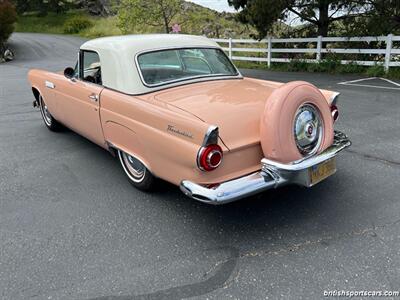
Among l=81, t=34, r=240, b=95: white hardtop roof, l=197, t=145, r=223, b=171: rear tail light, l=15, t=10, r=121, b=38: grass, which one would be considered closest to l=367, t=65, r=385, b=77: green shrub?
l=81, t=34, r=240, b=95: white hardtop roof

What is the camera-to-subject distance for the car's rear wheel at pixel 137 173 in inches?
152

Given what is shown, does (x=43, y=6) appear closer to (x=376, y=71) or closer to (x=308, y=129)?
(x=376, y=71)

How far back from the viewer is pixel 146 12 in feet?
66.5

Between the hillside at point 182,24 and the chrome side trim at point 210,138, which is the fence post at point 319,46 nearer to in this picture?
the hillside at point 182,24

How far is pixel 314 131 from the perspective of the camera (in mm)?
3389

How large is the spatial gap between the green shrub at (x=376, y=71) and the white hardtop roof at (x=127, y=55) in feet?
28.3

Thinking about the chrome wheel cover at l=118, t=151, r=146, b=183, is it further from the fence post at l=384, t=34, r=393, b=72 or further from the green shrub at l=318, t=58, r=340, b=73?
the green shrub at l=318, t=58, r=340, b=73

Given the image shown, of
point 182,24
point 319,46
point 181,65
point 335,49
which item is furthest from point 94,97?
point 182,24

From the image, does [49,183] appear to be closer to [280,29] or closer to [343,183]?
[343,183]

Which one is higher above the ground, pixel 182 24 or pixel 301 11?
pixel 182 24

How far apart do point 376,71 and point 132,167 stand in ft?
32.1

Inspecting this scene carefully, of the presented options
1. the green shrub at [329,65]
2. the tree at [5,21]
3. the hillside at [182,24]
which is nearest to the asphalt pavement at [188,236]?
the green shrub at [329,65]

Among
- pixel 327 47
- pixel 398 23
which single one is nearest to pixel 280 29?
pixel 327 47

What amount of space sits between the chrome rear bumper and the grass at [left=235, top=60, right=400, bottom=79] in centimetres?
935
